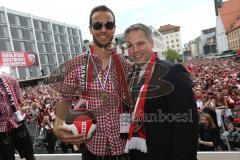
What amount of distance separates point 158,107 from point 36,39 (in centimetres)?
9285

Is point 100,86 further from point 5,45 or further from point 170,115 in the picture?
point 5,45

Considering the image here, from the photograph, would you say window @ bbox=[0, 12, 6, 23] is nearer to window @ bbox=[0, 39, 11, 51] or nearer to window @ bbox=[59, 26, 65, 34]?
window @ bbox=[0, 39, 11, 51]

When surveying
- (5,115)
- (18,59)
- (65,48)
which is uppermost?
(65,48)

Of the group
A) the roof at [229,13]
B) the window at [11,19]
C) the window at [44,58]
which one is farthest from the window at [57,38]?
the roof at [229,13]

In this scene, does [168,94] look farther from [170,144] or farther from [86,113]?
[86,113]

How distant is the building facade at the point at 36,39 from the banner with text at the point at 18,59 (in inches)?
668

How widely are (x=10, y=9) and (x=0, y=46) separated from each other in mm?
11660

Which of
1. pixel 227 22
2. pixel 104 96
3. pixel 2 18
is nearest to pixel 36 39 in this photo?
pixel 2 18

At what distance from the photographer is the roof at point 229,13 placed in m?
120

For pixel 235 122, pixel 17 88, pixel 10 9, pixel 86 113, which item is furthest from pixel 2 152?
pixel 10 9

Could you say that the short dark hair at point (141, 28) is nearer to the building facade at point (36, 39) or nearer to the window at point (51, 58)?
the building facade at point (36, 39)

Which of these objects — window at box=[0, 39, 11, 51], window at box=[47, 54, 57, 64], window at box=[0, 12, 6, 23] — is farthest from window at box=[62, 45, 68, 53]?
window at box=[0, 12, 6, 23]

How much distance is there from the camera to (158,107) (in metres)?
2.25

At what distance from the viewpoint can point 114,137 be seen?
102 inches
